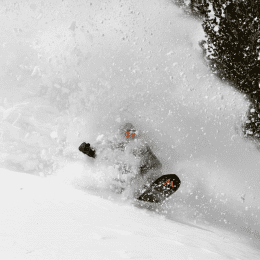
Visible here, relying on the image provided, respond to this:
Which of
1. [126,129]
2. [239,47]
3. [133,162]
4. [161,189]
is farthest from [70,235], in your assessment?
[239,47]

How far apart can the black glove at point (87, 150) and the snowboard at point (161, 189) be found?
1599 mm

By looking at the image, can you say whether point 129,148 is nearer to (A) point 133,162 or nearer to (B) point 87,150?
(A) point 133,162

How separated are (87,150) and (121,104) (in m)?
1.55

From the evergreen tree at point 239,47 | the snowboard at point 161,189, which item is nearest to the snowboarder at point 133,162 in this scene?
the snowboard at point 161,189

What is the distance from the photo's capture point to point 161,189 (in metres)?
5.77

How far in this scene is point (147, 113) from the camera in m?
6.27

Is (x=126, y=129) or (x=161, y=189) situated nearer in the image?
(x=161, y=189)

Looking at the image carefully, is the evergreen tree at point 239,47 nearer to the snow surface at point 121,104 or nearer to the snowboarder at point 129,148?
the snow surface at point 121,104

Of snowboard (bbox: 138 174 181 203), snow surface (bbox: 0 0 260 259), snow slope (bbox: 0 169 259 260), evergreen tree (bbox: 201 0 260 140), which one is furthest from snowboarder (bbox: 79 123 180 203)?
evergreen tree (bbox: 201 0 260 140)

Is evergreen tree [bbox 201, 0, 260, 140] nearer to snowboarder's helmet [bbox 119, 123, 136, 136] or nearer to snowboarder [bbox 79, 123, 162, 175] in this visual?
snowboarder [bbox 79, 123, 162, 175]

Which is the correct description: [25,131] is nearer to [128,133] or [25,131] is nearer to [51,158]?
[51,158]

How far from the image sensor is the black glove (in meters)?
5.84

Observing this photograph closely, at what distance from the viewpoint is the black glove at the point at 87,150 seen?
19.1 ft

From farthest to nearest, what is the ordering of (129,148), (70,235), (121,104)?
(121,104), (129,148), (70,235)
